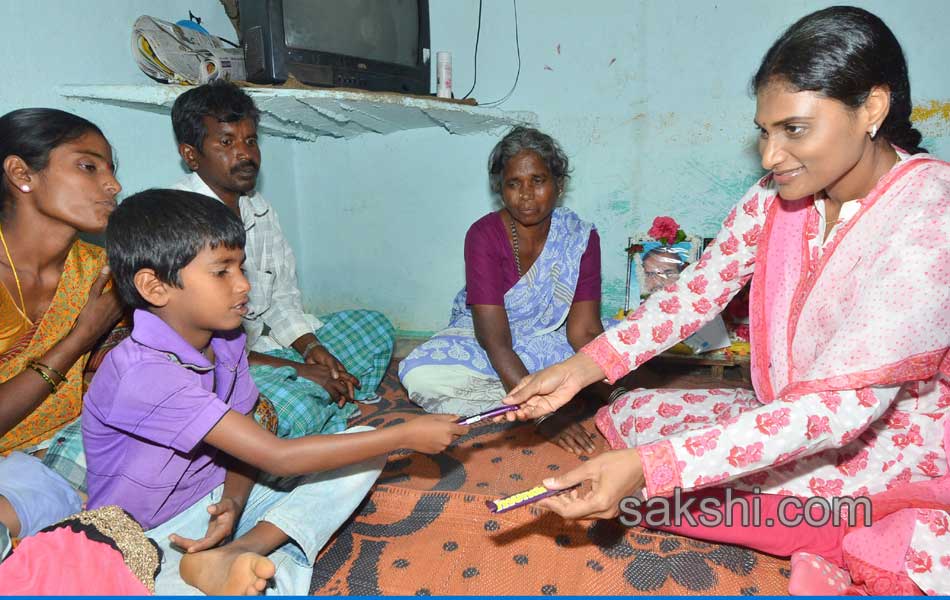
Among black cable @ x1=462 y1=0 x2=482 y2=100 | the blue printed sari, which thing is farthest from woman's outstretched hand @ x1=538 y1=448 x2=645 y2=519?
black cable @ x1=462 y1=0 x2=482 y2=100

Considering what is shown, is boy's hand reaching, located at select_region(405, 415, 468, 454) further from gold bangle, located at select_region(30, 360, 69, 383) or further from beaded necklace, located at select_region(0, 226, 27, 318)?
beaded necklace, located at select_region(0, 226, 27, 318)

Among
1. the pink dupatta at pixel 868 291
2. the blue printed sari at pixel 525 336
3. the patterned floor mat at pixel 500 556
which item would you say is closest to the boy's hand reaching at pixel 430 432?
the patterned floor mat at pixel 500 556

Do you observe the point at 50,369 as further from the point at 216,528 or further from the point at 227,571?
the point at 227,571

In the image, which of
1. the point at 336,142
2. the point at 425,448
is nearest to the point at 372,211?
the point at 336,142

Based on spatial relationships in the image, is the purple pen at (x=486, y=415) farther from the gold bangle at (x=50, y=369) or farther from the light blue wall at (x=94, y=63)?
the light blue wall at (x=94, y=63)

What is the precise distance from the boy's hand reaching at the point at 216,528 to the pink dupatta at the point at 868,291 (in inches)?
50.3

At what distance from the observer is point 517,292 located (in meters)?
2.70

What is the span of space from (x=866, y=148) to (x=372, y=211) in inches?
110

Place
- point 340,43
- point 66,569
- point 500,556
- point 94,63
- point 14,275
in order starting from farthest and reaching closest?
point 340,43 < point 94,63 < point 14,275 < point 500,556 < point 66,569

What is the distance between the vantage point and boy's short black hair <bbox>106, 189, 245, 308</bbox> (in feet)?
4.72

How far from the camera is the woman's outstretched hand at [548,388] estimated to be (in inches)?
64.4

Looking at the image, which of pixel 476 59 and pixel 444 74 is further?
pixel 476 59

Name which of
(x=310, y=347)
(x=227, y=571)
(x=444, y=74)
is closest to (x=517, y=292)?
(x=310, y=347)

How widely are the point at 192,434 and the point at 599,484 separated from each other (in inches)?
34.7
